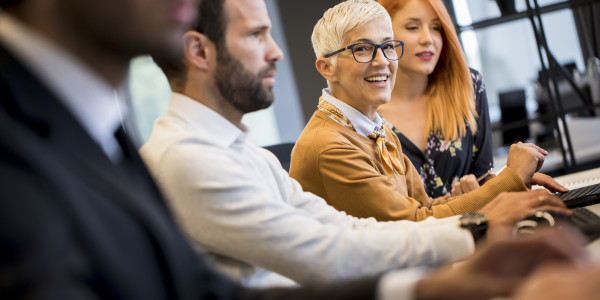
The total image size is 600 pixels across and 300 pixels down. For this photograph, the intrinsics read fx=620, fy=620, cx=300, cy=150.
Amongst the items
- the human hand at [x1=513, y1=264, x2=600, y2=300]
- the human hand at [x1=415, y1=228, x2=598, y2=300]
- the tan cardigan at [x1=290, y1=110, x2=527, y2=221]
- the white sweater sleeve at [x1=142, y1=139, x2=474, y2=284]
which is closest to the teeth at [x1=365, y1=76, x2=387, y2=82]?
the tan cardigan at [x1=290, y1=110, x2=527, y2=221]

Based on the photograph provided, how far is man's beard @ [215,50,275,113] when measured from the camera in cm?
141

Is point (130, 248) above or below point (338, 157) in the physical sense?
above

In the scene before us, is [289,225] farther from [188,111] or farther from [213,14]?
[213,14]

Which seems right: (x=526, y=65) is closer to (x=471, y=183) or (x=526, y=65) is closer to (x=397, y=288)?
(x=471, y=183)

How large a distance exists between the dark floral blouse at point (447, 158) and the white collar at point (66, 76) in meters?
1.83

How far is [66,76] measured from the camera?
744mm

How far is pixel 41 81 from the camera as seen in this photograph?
0.70 m

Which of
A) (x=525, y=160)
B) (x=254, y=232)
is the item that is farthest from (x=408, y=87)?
(x=254, y=232)

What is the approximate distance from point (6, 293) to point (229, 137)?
2.67 ft

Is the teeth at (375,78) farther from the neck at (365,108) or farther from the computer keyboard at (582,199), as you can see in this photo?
the computer keyboard at (582,199)

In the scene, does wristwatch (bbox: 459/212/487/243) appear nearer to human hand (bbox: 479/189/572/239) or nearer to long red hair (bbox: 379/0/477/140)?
human hand (bbox: 479/189/572/239)

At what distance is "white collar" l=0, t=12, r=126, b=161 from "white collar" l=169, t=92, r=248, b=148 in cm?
49

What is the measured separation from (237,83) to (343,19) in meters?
0.86

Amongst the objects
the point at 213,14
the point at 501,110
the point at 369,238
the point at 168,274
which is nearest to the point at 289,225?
A: the point at 369,238
